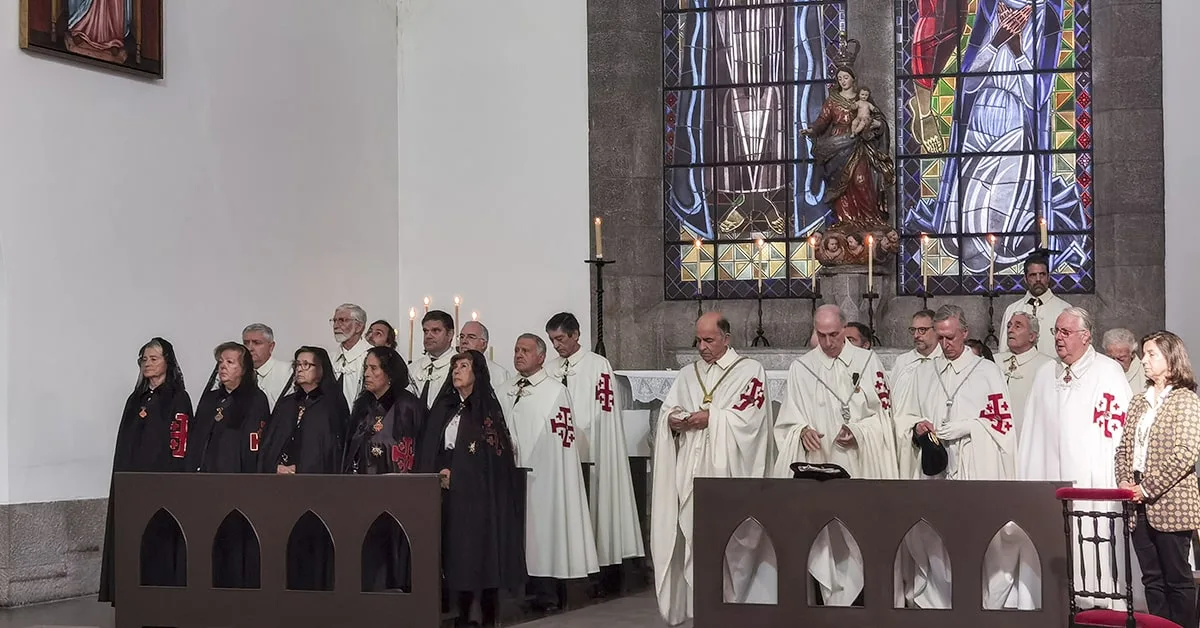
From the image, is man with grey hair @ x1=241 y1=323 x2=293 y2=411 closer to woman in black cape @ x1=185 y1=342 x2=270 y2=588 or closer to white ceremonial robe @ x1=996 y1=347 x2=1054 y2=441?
woman in black cape @ x1=185 y1=342 x2=270 y2=588

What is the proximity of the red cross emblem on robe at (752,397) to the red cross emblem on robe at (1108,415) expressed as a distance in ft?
5.86

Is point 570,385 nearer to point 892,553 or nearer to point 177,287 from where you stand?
point 177,287

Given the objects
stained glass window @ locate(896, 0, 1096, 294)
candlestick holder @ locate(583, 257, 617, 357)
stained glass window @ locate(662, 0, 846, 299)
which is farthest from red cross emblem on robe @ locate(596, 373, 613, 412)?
stained glass window @ locate(896, 0, 1096, 294)

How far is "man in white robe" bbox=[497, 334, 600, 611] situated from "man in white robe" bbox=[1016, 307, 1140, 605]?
273 centimetres

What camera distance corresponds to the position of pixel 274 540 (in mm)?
7562

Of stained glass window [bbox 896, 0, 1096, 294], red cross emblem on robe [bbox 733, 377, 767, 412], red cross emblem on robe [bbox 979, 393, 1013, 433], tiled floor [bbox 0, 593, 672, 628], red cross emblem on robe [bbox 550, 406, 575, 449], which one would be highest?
stained glass window [bbox 896, 0, 1096, 294]

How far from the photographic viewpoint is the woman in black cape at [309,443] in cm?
794

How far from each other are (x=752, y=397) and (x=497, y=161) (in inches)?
232

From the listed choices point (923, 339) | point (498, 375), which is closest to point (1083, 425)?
point (923, 339)

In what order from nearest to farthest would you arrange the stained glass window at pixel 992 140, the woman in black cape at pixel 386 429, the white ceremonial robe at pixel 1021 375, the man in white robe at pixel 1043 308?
the woman in black cape at pixel 386 429 < the white ceremonial robe at pixel 1021 375 < the man in white robe at pixel 1043 308 < the stained glass window at pixel 992 140

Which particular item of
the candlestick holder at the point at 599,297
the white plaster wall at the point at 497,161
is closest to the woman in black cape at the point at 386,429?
the candlestick holder at the point at 599,297

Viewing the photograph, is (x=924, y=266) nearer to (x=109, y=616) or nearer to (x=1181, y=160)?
(x=1181, y=160)

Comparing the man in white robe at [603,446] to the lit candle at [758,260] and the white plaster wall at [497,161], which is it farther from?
the lit candle at [758,260]

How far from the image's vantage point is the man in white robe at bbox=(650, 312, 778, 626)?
819 centimetres
